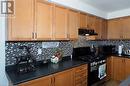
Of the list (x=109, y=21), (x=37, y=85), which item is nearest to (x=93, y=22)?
(x=109, y=21)

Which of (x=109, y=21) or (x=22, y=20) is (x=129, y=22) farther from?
(x=22, y=20)

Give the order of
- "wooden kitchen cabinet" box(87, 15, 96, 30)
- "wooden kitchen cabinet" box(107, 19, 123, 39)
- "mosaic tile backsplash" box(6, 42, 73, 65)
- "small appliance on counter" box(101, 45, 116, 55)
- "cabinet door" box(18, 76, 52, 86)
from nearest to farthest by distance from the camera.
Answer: "cabinet door" box(18, 76, 52, 86)
"mosaic tile backsplash" box(6, 42, 73, 65)
"wooden kitchen cabinet" box(87, 15, 96, 30)
"wooden kitchen cabinet" box(107, 19, 123, 39)
"small appliance on counter" box(101, 45, 116, 55)

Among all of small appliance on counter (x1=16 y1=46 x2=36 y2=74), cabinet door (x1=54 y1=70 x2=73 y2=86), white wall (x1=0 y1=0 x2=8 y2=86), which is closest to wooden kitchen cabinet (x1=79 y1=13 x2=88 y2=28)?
cabinet door (x1=54 y1=70 x2=73 y2=86)

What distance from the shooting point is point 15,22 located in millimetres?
1778

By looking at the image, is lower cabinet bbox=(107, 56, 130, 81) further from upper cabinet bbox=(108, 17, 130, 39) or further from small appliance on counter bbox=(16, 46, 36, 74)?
small appliance on counter bbox=(16, 46, 36, 74)

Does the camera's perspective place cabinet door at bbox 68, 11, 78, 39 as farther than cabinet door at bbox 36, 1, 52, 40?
Yes

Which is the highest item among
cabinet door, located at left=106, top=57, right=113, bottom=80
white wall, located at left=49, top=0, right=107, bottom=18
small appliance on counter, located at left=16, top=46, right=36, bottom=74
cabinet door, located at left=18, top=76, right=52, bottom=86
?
white wall, located at left=49, top=0, right=107, bottom=18

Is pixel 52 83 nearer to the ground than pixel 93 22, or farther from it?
nearer to the ground

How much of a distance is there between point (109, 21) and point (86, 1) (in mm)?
1538

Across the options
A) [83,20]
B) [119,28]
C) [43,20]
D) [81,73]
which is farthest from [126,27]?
[43,20]

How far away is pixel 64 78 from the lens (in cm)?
218

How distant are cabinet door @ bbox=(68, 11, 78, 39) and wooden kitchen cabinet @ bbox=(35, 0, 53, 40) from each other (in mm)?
582

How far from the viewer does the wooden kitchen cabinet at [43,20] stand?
208 cm

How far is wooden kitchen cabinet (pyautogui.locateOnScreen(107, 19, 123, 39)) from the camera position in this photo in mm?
3888
